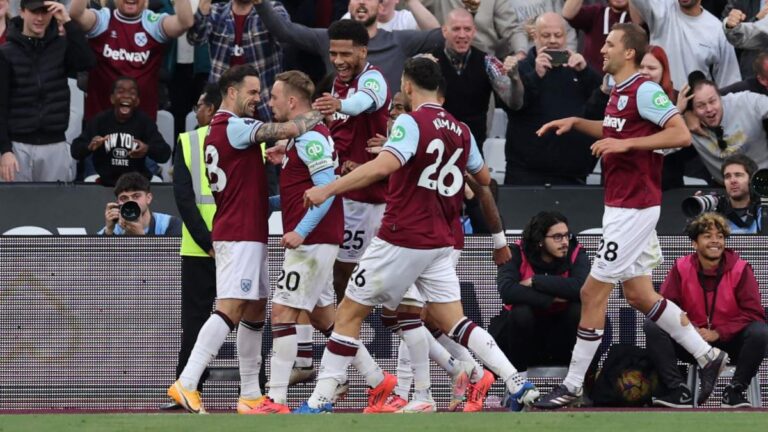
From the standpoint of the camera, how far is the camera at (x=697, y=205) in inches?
467

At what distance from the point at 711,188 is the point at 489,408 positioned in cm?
274

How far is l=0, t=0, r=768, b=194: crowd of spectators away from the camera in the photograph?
13.5 meters

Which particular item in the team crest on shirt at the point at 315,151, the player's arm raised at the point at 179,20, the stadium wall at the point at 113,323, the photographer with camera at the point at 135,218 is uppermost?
the player's arm raised at the point at 179,20

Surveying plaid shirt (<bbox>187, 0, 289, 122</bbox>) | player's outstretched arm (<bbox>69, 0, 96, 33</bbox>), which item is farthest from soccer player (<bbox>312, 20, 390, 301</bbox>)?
player's outstretched arm (<bbox>69, 0, 96, 33</bbox>)

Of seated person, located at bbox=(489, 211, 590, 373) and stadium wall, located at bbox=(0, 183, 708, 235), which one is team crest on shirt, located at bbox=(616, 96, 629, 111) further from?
stadium wall, located at bbox=(0, 183, 708, 235)

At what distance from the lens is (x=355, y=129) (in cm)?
1127

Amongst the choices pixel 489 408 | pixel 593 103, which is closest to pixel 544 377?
pixel 489 408

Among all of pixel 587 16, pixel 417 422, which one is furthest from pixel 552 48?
pixel 417 422

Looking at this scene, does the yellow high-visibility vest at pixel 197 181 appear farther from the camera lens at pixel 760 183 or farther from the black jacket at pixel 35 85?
the camera lens at pixel 760 183

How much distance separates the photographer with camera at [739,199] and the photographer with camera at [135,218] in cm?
403

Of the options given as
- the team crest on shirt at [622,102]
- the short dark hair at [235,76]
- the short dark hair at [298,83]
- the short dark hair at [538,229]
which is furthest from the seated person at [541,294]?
the short dark hair at [235,76]

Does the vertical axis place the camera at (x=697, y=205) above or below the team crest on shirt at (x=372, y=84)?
below

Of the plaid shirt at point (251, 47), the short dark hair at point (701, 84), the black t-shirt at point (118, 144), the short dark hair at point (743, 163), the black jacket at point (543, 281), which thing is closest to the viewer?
the black jacket at point (543, 281)

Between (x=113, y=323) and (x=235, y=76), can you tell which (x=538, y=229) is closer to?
(x=235, y=76)
